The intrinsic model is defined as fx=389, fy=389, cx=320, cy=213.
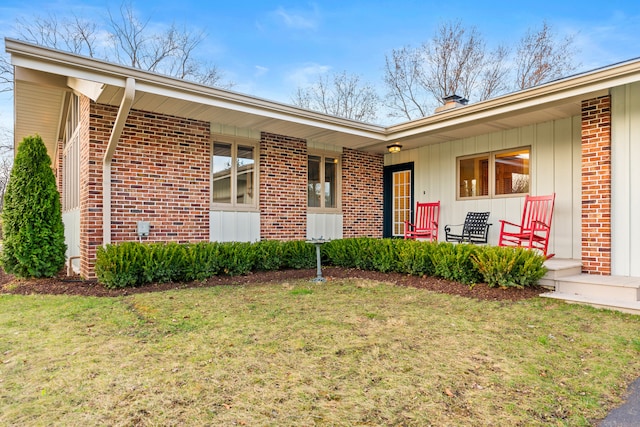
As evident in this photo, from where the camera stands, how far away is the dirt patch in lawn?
465 cm

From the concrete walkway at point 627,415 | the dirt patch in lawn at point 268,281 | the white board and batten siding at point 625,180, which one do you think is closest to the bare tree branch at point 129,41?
the dirt patch in lawn at point 268,281

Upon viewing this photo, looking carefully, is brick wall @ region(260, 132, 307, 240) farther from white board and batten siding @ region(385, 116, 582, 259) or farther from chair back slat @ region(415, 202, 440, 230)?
white board and batten siding @ region(385, 116, 582, 259)

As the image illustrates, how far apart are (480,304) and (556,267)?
4.54ft

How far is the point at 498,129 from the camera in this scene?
6781 mm

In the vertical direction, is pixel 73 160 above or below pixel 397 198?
above

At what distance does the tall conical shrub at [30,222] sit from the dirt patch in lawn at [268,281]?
0.87 feet

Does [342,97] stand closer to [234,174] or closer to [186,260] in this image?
[234,174]

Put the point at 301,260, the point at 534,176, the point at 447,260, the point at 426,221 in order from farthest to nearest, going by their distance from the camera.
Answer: the point at 426,221
the point at 301,260
the point at 534,176
the point at 447,260

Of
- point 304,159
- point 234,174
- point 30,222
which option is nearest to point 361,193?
point 304,159

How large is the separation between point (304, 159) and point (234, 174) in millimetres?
1522

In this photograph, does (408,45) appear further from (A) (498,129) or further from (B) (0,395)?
(B) (0,395)

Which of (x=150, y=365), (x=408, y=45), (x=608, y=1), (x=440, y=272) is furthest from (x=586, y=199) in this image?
(x=408, y=45)

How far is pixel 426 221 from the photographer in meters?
7.81

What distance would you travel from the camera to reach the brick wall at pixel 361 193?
8.34m
